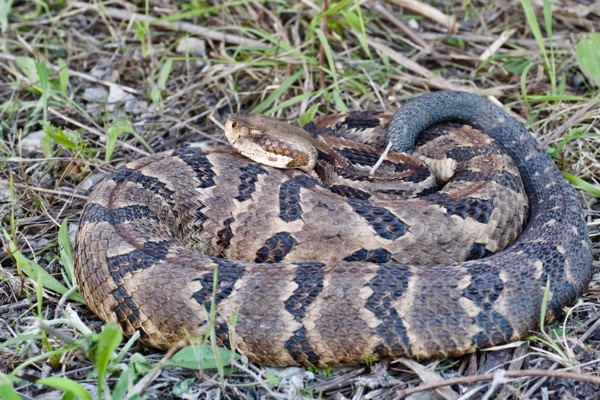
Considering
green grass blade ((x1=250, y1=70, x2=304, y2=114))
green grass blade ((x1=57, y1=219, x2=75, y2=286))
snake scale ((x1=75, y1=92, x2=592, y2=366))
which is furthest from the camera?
green grass blade ((x1=250, y1=70, x2=304, y2=114))

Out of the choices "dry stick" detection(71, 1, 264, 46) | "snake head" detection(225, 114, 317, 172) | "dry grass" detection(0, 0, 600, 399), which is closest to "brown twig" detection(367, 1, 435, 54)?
"dry grass" detection(0, 0, 600, 399)

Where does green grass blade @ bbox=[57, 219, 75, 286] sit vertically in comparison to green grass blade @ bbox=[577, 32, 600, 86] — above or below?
below

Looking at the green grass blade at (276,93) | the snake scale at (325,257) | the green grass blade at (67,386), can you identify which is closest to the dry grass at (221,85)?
the green grass blade at (276,93)

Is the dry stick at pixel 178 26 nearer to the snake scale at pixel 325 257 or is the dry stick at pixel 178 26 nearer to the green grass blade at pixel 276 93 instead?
the green grass blade at pixel 276 93

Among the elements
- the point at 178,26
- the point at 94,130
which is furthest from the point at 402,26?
the point at 94,130

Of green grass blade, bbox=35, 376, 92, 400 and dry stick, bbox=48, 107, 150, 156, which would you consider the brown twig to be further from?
green grass blade, bbox=35, 376, 92, 400
